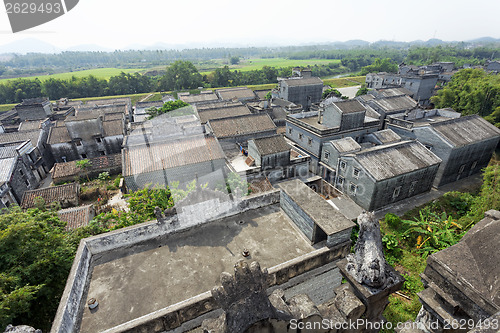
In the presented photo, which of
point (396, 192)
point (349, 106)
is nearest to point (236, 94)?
point (349, 106)

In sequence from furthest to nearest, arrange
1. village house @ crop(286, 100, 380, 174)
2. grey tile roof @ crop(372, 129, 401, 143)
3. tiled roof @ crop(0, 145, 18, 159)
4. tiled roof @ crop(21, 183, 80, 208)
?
grey tile roof @ crop(372, 129, 401, 143)
tiled roof @ crop(0, 145, 18, 159)
village house @ crop(286, 100, 380, 174)
tiled roof @ crop(21, 183, 80, 208)

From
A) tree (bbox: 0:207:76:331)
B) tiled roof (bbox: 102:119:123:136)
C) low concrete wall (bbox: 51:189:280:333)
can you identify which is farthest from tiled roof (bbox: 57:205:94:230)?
tiled roof (bbox: 102:119:123:136)

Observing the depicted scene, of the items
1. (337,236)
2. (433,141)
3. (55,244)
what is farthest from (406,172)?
(55,244)

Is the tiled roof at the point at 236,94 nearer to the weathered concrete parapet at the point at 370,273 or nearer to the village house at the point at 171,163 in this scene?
the village house at the point at 171,163

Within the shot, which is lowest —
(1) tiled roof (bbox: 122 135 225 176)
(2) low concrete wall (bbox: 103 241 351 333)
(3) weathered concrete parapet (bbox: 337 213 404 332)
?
(1) tiled roof (bbox: 122 135 225 176)

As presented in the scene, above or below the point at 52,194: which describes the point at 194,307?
above

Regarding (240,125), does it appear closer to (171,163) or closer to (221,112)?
(221,112)

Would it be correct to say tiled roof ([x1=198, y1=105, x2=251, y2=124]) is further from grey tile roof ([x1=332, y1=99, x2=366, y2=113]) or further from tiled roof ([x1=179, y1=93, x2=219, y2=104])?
grey tile roof ([x1=332, y1=99, x2=366, y2=113])
